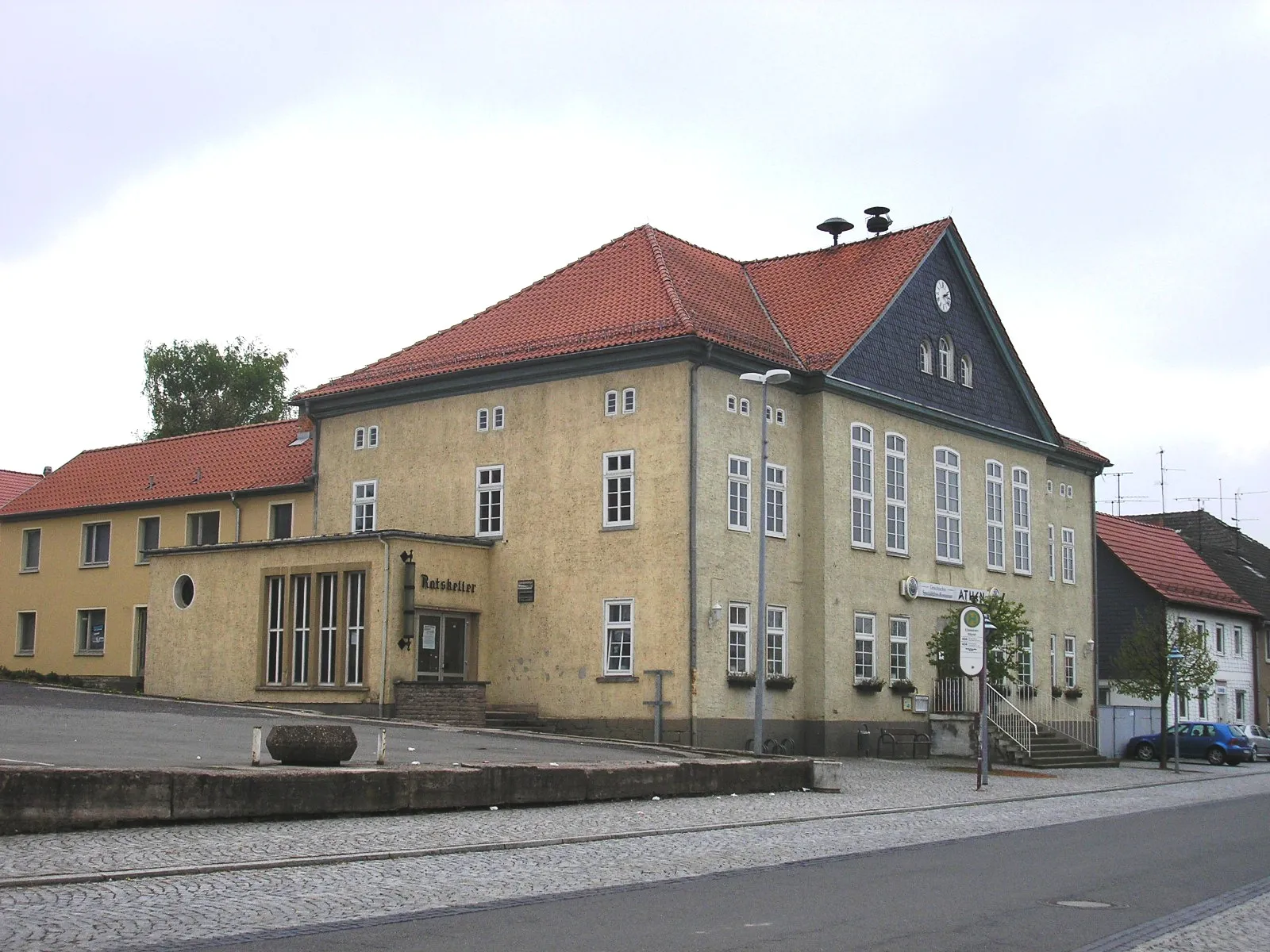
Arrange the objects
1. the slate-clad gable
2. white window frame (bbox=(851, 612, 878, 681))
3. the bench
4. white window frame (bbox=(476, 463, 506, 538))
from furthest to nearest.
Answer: the slate-clad gable → the bench → white window frame (bbox=(851, 612, 878, 681)) → white window frame (bbox=(476, 463, 506, 538))

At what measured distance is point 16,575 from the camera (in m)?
48.7

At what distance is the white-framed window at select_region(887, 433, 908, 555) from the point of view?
3888 cm

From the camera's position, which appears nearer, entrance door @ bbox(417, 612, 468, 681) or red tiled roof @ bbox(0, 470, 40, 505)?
entrance door @ bbox(417, 612, 468, 681)

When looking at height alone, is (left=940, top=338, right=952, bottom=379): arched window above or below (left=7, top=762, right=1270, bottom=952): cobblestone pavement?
above

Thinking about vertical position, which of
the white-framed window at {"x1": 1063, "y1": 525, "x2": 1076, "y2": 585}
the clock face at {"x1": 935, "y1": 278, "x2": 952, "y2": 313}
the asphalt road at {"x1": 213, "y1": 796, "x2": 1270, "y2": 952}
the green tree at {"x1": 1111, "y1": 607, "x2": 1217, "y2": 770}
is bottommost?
the asphalt road at {"x1": 213, "y1": 796, "x2": 1270, "y2": 952}

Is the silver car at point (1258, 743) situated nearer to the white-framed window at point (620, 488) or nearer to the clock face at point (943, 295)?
the clock face at point (943, 295)

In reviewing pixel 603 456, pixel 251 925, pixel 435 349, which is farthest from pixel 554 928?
pixel 435 349

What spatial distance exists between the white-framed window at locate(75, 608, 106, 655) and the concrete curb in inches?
1085

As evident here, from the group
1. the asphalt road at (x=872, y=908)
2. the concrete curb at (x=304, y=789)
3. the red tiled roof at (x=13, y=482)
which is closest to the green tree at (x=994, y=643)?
the concrete curb at (x=304, y=789)

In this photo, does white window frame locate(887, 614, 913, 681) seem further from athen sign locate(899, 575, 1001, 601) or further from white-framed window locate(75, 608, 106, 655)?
white-framed window locate(75, 608, 106, 655)

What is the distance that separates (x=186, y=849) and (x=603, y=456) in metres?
21.1

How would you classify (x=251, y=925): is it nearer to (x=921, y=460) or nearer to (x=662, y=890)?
(x=662, y=890)

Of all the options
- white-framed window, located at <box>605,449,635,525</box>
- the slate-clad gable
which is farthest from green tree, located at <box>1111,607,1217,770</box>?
white-framed window, located at <box>605,449,635,525</box>

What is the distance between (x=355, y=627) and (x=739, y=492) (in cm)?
877
